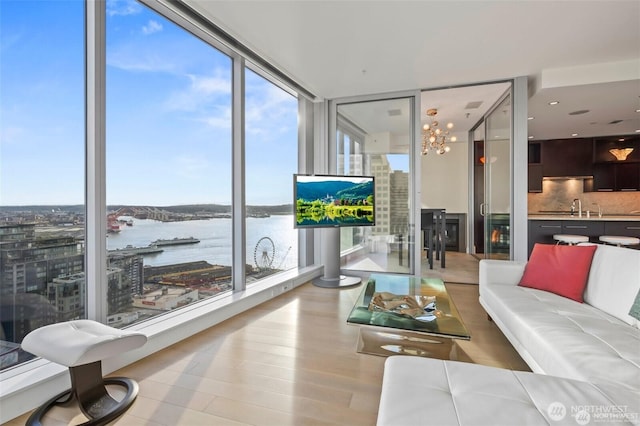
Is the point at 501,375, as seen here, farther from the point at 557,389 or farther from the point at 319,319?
the point at 319,319

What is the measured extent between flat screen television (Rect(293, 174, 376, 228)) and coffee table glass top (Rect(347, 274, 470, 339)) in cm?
137

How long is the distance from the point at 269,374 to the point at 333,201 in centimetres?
254

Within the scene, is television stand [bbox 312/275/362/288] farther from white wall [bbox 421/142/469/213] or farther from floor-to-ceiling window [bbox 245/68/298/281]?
white wall [bbox 421/142/469/213]

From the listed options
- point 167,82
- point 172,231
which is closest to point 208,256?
point 172,231

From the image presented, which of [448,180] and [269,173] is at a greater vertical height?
[448,180]

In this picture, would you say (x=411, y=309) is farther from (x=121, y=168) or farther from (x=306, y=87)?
(x=306, y=87)

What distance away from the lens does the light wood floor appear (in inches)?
62.5

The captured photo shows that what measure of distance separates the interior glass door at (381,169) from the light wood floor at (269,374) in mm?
1800

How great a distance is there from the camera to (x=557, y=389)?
1142 mm

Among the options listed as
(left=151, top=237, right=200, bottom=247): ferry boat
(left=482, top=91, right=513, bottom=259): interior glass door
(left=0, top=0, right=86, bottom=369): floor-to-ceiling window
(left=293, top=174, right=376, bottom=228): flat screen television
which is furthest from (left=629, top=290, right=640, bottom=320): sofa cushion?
(left=0, top=0, right=86, bottom=369): floor-to-ceiling window

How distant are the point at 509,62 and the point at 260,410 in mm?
4173

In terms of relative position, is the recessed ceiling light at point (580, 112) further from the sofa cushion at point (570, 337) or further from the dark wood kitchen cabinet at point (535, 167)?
the sofa cushion at point (570, 337)

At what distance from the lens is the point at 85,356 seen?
1.46m

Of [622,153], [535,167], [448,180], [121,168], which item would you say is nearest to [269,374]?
[121,168]
